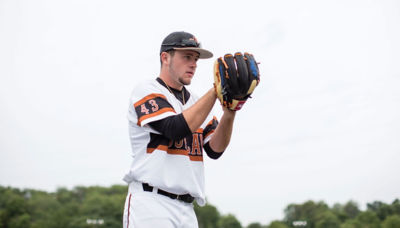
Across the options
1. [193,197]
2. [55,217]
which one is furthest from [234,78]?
[55,217]

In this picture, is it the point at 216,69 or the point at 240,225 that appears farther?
the point at 240,225

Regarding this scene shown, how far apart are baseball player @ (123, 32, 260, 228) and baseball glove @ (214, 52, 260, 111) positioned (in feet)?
0.08

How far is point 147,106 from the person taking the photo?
415 centimetres

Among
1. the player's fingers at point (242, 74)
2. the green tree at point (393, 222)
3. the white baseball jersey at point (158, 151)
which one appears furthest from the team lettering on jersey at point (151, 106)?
the green tree at point (393, 222)

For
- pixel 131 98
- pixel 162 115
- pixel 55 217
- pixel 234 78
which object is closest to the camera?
pixel 234 78

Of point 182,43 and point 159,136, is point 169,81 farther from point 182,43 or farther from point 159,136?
point 159,136

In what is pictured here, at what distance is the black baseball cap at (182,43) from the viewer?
4398 mm

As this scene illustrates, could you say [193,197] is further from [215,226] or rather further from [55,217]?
[215,226]

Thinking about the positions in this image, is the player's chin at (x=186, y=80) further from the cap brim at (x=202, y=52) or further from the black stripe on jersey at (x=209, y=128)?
the black stripe on jersey at (x=209, y=128)

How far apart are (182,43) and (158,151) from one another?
3.72ft

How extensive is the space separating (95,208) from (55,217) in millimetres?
9260

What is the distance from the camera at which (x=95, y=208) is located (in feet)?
334

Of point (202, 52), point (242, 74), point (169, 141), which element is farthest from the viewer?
point (202, 52)

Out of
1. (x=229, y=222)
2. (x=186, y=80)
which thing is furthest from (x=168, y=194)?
(x=229, y=222)
